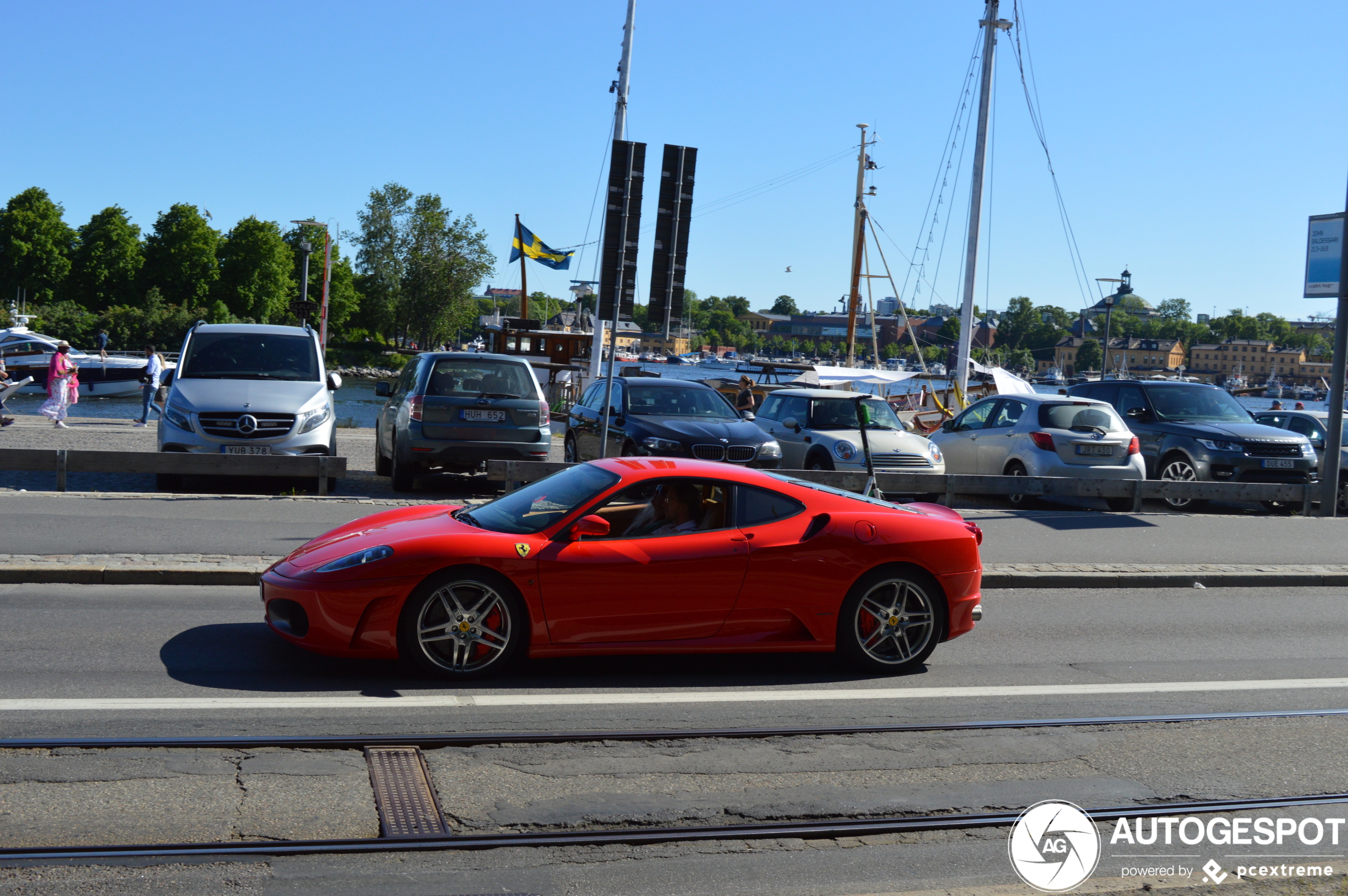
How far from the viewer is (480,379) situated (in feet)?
49.3

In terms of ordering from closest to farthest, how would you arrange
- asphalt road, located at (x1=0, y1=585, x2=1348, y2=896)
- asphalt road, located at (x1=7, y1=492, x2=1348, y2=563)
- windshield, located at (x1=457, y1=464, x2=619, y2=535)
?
1. asphalt road, located at (x1=0, y1=585, x2=1348, y2=896)
2. windshield, located at (x1=457, y1=464, x2=619, y2=535)
3. asphalt road, located at (x1=7, y1=492, x2=1348, y2=563)

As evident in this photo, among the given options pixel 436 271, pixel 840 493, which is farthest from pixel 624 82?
pixel 436 271

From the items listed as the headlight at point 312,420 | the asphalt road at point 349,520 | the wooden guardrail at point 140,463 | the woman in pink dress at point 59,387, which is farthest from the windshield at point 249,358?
the woman in pink dress at point 59,387

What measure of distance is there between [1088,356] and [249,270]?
109 m

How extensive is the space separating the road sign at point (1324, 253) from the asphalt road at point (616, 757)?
10.3 metres

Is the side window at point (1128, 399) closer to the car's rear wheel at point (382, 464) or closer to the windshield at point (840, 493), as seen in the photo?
the car's rear wheel at point (382, 464)

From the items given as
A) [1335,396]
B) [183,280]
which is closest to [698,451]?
[1335,396]

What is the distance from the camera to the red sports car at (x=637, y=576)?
20.8 ft

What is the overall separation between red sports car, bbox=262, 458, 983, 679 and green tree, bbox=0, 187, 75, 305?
106342 mm

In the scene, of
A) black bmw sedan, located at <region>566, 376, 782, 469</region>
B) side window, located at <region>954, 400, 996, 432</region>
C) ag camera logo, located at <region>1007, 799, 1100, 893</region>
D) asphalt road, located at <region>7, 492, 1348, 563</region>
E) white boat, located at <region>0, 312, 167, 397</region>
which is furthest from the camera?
white boat, located at <region>0, 312, 167, 397</region>

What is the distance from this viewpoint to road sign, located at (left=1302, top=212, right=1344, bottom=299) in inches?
658

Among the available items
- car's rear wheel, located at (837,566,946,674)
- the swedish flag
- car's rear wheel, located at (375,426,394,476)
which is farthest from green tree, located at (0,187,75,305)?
car's rear wheel, located at (837,566,946,674)

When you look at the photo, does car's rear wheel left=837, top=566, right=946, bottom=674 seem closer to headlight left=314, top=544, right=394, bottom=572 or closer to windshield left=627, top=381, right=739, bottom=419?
headlight left=314, top=544, right=394, bottom=572

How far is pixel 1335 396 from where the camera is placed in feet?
54.0
